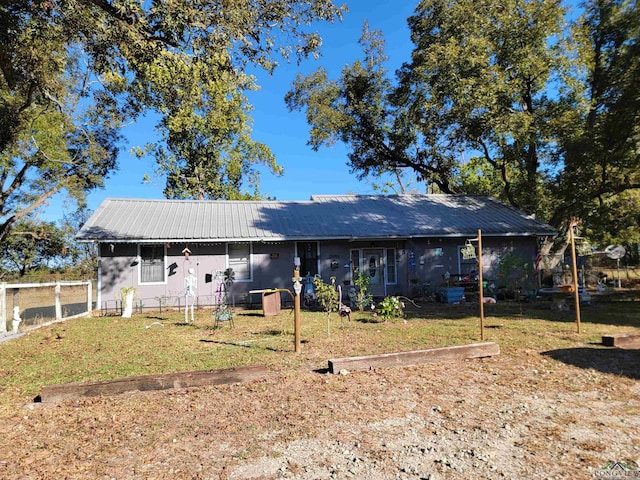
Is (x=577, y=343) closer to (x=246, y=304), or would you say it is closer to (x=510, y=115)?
(x=246, y=304)

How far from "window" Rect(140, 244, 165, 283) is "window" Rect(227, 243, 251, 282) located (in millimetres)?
2353

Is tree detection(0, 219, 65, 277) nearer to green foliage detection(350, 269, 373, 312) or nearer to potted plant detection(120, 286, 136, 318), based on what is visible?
potted plant detection(120, 286, 136, 318)

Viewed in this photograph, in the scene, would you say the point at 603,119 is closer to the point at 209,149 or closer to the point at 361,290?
the point at 361,290

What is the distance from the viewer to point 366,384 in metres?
5.10

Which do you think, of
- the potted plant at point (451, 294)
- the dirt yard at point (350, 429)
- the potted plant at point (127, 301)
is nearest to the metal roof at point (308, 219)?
the potted plant at point (127, 301)

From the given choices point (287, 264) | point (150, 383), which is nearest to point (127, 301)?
point (287, 264)

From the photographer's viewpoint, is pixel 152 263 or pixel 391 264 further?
pixel 391 264

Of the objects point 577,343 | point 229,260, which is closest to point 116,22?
point 229,260

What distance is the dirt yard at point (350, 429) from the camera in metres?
3.09

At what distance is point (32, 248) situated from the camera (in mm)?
28688

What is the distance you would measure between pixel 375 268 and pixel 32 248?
86.8 ft

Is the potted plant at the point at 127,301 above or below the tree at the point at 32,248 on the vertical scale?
below

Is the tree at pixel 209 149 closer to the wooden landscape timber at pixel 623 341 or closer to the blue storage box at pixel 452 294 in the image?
the blue storage box at pixel 452 294

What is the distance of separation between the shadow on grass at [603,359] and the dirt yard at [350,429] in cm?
14
